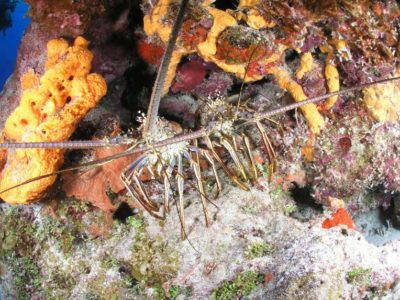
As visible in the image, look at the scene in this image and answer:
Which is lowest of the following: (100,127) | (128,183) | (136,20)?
(128,183)

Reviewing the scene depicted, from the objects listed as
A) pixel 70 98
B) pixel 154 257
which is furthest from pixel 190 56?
pixel 154 257

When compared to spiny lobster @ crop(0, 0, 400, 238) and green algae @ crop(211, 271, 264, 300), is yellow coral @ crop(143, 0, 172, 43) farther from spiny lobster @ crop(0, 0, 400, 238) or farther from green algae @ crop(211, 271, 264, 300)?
green algae @ crop(211, 271, 264, 300)

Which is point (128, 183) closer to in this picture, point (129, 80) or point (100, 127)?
point (100, 127)

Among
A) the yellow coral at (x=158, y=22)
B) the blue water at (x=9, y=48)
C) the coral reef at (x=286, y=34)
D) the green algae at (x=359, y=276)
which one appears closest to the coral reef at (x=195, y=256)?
the green algae at (x=359, y=276)

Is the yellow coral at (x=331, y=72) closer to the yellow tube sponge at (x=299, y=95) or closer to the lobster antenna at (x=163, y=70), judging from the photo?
the yellow tube sponge at (x=299, y=95)

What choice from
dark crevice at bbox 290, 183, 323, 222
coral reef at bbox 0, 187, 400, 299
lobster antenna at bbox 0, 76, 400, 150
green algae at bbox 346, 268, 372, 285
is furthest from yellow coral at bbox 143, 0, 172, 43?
green algae at bbox 346, 268, 372, 285

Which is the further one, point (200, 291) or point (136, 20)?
point (136, 20)

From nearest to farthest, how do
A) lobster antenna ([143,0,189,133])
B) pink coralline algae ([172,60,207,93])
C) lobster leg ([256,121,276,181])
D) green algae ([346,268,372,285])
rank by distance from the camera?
lobster antenna ([143,0,189,133]) → green algae ([346,268,372,285]) → lobster leg ([256,121,276,181]) → pink coralline algae ([172,60,207,93])

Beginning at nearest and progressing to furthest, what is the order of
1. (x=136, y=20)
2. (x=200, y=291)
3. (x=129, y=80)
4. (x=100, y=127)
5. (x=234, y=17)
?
(x=200, y=291) → (x=234, y=17) → (x=100, y=127) → (x=136, y=20) → (x=129, y=80)
